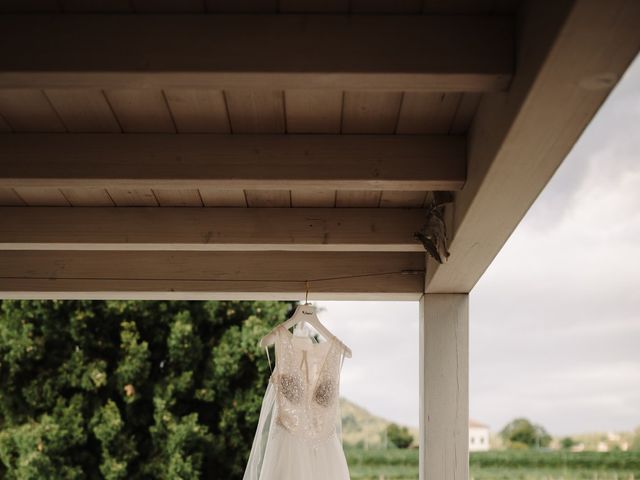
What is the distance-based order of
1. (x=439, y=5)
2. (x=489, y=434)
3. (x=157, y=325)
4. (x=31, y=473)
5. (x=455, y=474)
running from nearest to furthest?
(x=439, y=5) < (x=455, y=474) < (x=31, y=473) < (x=157, y=325) < (x=489, y=434)

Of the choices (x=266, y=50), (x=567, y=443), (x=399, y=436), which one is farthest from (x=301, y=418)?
(x=399, y=436)

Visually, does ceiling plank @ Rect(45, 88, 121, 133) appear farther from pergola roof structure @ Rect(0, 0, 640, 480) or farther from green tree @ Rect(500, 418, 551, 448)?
green tree @ Rect(500, 418, 551, 448)

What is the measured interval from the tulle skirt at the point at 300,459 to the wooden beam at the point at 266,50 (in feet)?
7.75

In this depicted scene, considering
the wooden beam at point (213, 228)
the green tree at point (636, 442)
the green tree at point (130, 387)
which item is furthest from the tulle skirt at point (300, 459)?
the green tree at point (636, 442)

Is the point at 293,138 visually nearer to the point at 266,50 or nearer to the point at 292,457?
Result: the point at 266,50

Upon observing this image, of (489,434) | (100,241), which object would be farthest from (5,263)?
(489,434)

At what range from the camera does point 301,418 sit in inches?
159

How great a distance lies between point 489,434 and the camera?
11.9m

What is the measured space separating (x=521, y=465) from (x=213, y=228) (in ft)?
26.9

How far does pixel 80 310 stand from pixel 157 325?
876mm

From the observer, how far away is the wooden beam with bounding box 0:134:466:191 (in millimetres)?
2607

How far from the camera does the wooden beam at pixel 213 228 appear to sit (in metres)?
3.32

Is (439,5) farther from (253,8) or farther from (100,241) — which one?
(100,241)

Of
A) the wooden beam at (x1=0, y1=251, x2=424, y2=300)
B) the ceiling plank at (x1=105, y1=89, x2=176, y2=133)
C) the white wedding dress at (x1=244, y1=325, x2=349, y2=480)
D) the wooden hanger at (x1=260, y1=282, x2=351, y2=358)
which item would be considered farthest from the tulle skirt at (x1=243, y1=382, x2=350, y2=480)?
Answer: the ceiling plank at (x1=105, y1=89, x2=176, y2=133)
